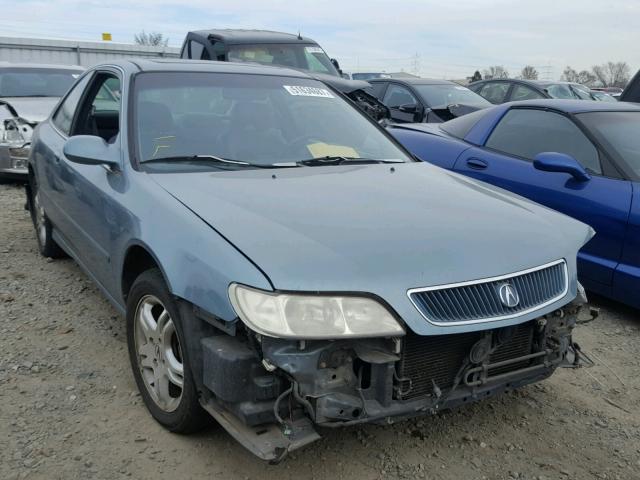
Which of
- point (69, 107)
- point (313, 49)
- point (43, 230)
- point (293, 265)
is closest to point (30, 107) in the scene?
point (313, 49)

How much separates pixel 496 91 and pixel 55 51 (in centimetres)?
1236

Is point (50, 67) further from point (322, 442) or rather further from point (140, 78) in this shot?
point (322, 442)

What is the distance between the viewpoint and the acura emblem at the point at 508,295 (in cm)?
228

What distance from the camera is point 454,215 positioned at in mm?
2631

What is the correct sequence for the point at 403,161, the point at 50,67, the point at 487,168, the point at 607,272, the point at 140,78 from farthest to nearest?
1. the point at 50,67
2. the point at 487,168
3. the point at 607,272
4. the point at 403,161
5. the point at 140,78

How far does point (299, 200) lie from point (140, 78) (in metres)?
1.30

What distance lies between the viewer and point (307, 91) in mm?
3748

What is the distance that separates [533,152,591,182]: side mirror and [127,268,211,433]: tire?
102 inches

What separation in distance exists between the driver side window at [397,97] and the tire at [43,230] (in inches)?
242

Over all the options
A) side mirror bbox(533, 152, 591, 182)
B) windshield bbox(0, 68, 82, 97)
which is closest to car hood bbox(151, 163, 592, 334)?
side mirror bbox(533, 152, 591, 182)

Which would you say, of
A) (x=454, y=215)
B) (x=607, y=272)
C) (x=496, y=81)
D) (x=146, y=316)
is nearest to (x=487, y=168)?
(x=607, y=272)

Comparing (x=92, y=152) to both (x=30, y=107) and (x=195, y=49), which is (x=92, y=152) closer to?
(x=30, y=107)

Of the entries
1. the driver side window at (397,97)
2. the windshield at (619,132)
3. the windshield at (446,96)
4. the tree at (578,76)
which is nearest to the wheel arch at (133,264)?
the windshield at (619,132)

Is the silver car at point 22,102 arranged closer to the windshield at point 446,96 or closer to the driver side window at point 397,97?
the driver side window at point 397,97
